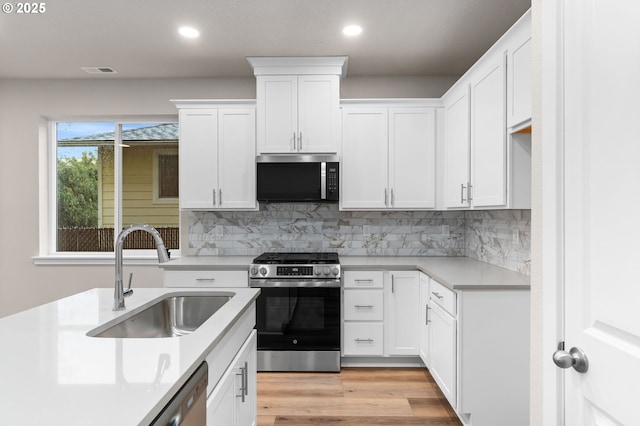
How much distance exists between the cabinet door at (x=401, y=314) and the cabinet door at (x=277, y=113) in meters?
1.44

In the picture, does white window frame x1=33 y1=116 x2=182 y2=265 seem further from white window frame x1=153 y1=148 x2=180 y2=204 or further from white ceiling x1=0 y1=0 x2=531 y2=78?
white ceiling x1=0 y1=0 x2=531 y2=78

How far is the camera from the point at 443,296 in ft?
8.68

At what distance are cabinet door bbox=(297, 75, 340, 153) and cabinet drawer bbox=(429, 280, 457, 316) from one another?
1.42m

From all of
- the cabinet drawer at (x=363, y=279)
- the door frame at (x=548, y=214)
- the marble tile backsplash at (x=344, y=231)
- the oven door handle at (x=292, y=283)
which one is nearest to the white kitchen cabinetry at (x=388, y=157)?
the marble tile backsplash at (x=344, y=231)

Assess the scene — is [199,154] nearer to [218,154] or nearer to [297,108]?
[218,154]

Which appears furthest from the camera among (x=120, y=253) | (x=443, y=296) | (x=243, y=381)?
(x=443, y=296)

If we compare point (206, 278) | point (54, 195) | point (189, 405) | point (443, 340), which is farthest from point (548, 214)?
point (54, 195)

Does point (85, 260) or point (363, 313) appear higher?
point (85, 260)

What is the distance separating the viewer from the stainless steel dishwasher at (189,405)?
37.6 inches

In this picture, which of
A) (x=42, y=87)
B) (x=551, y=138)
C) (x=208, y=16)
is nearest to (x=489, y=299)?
(x=551, y=138)

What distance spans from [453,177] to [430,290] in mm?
940

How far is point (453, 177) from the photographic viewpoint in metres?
3.26

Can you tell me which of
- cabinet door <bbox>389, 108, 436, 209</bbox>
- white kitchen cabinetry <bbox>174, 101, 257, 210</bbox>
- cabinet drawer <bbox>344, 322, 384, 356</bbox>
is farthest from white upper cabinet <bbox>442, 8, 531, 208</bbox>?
white kitchen cabinetry <bbox>174, 101, 257, 210</bbox>

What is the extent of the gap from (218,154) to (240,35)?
1.04 meters
